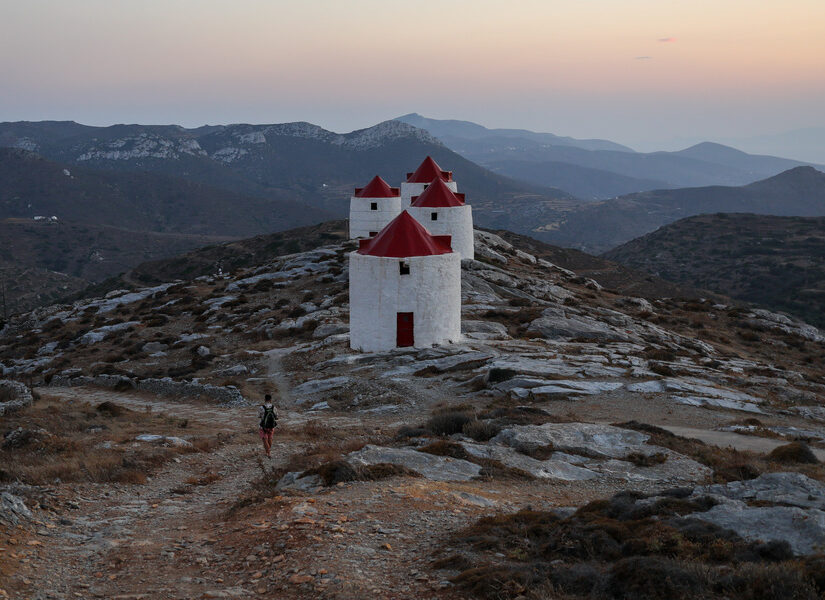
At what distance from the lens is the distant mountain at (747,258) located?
79.1m

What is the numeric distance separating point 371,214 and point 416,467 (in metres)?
33.6

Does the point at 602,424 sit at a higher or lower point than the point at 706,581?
lower

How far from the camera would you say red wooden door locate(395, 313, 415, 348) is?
24688mm

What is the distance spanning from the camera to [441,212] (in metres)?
37.8

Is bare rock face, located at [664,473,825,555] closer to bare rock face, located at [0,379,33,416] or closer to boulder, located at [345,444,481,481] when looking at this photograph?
boulder, located at [345,444,481,481]

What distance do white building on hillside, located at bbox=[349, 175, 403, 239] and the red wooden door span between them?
2010cm

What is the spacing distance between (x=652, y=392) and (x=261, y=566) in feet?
49.1

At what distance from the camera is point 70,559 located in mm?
8734

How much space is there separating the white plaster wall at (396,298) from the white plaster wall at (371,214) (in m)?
19.2

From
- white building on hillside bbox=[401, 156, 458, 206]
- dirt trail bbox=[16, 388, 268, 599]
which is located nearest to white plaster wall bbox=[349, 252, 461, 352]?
dirt trail bbox=[16, 388, 268, 599]

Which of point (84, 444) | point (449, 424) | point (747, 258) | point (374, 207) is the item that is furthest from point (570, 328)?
point (747, 258)

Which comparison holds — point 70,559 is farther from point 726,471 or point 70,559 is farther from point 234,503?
point 726,471

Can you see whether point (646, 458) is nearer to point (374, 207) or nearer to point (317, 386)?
point (317, 386)

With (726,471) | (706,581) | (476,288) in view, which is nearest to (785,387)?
(726,471)
